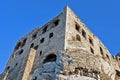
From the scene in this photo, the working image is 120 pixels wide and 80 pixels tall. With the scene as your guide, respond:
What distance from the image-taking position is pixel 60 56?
92.2ft

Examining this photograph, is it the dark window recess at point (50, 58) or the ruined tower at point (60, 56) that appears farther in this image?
the dark window recess at point (50, 58)

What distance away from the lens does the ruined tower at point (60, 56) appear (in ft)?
85.4

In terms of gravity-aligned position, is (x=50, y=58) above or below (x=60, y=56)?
above

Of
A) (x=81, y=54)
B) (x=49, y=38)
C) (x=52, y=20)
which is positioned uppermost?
(x=52, y=20)

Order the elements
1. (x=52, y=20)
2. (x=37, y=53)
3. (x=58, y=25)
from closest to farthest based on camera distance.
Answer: (x=37, y=53)
(x=58, y=25)
(x=52, y=20)

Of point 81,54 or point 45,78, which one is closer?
point 45,78

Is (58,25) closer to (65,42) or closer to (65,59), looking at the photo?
(65,42)

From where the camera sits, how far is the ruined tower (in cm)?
2603

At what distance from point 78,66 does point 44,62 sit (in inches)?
199

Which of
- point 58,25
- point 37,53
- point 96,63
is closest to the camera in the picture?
point 96,63

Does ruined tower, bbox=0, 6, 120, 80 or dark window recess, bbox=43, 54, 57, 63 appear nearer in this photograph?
ruined tower, bbox=0, 6, 120, 80

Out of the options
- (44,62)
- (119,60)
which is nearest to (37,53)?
(44,62)

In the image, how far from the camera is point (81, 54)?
2883cm

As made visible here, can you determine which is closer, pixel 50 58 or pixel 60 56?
pixel 60 56
